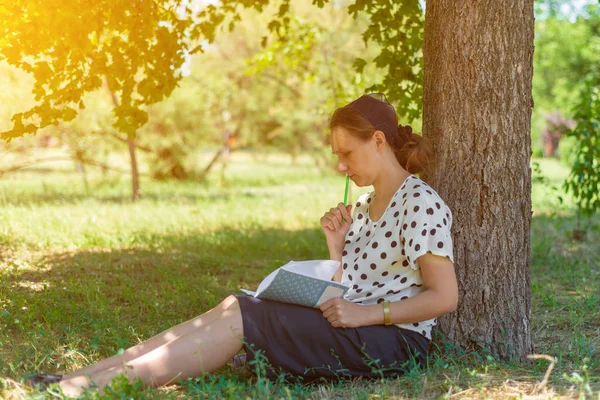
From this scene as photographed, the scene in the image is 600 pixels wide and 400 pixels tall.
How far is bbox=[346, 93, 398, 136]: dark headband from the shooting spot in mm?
3283

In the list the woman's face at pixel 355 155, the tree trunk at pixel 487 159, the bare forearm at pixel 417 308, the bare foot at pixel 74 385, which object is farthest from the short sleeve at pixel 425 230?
the bare foot at pixel 74 385

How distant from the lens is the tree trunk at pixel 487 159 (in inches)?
142

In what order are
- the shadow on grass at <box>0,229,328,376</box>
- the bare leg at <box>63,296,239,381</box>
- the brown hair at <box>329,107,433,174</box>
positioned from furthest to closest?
the shadow on grass at <box>0,229,328,376</box> < the brown hair at <box>329,107,433,174</box> < the bare leg at <box>63,296,239,381</box>

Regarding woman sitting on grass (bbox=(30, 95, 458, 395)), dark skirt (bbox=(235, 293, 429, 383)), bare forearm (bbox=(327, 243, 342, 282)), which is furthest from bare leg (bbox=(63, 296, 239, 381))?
bare forearm (bbox=(327, 243, 342, 282))

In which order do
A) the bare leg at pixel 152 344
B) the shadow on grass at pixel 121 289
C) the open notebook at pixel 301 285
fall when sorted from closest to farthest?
the bare leg at pixel 152 344 → the open notebook at pixel 301 285 → the shadow on grass at pixel 121 289

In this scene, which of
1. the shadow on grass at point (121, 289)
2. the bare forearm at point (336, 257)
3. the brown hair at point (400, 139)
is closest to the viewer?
the brown hair at point (400, 139)

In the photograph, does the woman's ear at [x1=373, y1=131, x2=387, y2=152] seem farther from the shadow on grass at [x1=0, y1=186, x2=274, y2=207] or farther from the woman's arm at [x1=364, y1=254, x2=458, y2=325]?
the shadow on grass at [x1=0, y1=186, x2=274, y2=207]

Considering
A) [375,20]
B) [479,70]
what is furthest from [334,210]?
[375,20]

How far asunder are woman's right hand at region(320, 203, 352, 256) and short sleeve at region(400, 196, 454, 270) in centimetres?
44

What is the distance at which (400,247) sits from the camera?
325 centimetres

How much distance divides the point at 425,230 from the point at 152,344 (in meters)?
1.26

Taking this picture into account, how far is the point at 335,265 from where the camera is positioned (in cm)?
334

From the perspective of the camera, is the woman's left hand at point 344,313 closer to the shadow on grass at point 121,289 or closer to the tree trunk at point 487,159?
the tree trunk at point 487,159

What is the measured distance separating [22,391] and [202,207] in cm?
783
